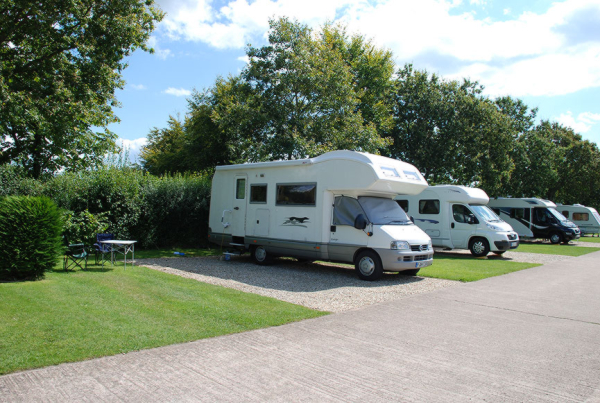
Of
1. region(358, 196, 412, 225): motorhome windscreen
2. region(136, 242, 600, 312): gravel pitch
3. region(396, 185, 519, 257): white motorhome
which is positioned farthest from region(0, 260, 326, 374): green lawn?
region(396, 185, 519, 257): white motorhome

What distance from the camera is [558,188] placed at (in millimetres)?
45594

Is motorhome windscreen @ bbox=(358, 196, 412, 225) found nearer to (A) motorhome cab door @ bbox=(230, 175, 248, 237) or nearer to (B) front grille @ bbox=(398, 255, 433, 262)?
(B) front grille @ bbox=(398, 255, 433, 262)

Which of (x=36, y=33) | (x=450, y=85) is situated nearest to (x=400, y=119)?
(x=450, y=85)

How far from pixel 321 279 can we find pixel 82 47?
10.3m

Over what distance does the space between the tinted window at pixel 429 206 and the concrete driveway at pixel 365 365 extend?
32.5ft

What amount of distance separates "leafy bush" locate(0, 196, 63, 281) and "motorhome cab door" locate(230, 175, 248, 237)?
209 inches

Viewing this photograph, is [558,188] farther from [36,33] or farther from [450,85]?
[36,33]

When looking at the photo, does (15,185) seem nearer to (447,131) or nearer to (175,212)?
(175,212)

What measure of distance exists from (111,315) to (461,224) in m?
13.9

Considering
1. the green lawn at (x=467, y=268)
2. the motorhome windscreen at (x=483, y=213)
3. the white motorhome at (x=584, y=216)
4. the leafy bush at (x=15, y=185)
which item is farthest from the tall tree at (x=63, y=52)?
the white motorhome at (x=584, y=216)

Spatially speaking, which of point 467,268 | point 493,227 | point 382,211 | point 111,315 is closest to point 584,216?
point 493,227

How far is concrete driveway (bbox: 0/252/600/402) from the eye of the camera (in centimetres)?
379

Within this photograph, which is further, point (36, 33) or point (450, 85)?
point (450, 85)

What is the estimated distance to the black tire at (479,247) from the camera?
53.1ft
